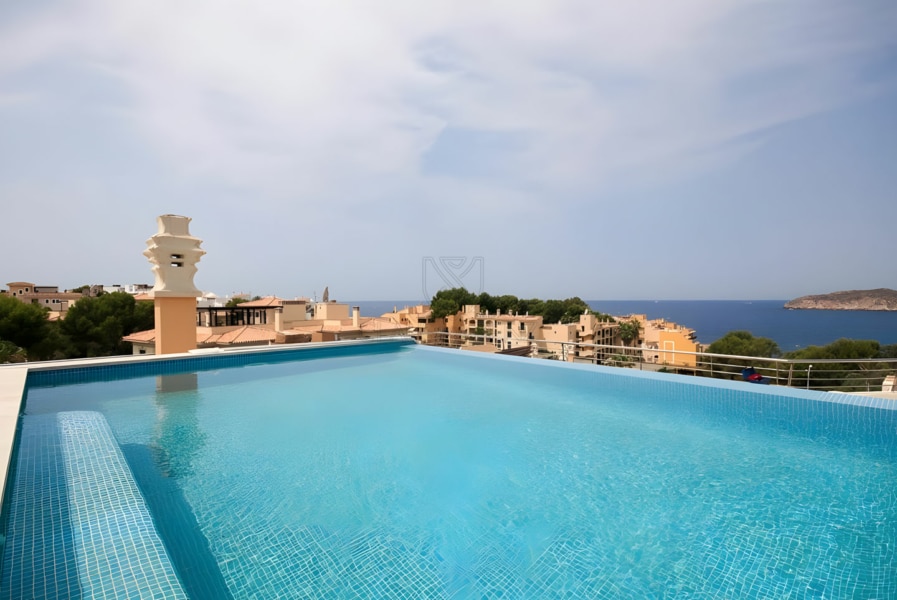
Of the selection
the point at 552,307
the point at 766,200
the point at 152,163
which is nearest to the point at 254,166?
the point at 152,163

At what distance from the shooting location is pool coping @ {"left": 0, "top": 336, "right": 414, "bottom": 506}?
2.48 meters

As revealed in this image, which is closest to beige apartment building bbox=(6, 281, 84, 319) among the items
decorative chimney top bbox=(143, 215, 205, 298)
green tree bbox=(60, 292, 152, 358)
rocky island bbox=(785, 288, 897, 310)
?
green tree bbox=(60, 292, 152, 358)

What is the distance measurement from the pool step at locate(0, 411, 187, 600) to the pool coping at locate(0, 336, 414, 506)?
285mm

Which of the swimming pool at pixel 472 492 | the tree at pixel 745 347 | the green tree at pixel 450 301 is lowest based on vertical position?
the tree at pixel 745 347

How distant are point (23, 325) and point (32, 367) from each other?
57.7ft

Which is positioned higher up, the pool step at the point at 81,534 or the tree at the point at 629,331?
the pool step at the point at 81,534

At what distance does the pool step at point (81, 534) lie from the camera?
169 cm

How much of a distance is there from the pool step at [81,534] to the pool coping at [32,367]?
0.29 metres

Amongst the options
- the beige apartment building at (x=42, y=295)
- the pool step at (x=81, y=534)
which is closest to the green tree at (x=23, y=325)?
the pool step at (x=81, y=534)

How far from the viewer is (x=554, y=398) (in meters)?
6.05

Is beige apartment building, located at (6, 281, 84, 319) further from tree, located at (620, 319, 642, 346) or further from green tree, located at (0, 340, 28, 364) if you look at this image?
tree, located at (620, 319, 642, 346)

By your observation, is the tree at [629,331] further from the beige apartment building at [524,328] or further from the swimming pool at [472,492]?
the swimming pool at [472,492]

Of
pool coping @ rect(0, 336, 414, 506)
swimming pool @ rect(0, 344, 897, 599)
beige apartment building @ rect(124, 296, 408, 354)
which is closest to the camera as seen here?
A: swimming pool @ rect(0, 344, 897, 599)

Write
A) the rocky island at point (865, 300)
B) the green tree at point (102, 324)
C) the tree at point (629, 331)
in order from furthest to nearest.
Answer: the rocky island at point (865, 300) < the tree at point (629, 331) < the green tree at point (102, 324)
